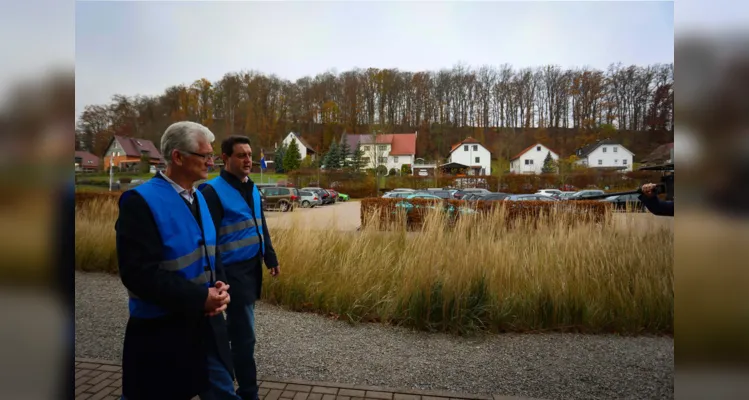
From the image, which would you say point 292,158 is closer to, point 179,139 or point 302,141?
point 302,141

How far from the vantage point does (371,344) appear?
9.55ft

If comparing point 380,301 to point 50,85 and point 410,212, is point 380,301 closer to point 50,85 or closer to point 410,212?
point 410,212

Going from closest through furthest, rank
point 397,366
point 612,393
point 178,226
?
1. point 178,226
2. point 612,393
3. point 397,366

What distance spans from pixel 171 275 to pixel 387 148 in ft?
6.55

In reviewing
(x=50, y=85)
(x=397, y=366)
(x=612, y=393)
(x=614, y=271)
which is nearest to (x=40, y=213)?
(x=50, y=85)

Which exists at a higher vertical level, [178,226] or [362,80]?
[362,80]

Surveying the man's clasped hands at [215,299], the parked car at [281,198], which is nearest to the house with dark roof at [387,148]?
the parked car at [281,198]

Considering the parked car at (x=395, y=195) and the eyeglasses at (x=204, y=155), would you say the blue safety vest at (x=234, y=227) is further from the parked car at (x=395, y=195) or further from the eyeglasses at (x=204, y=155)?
the parked car at (x=395, y=195)


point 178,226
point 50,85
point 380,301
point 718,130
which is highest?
point 50,85

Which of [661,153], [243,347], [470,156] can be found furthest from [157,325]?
[661,153]

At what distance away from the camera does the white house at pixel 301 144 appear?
2564 mm

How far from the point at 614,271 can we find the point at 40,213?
3.68 m

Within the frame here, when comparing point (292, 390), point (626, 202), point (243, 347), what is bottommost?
point (292, 390)

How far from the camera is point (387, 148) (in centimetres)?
303
